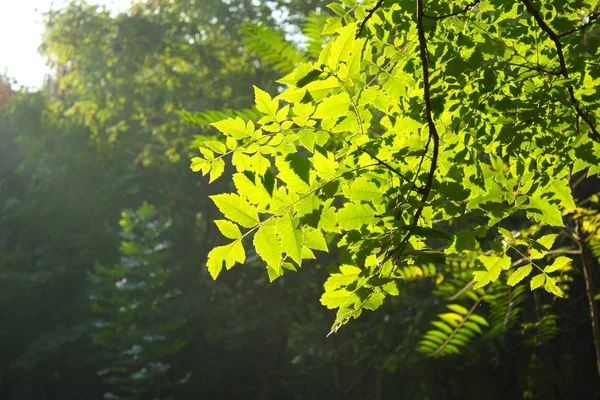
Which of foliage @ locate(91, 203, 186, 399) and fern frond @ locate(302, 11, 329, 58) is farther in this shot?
foliage @ locate(91, 203, 186, 399)

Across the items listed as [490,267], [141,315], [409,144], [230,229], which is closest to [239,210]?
[230,229]

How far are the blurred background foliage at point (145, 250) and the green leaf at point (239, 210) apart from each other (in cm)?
987

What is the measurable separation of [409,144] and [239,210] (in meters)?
0.43

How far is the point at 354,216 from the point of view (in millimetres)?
1309

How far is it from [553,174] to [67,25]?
1651cm

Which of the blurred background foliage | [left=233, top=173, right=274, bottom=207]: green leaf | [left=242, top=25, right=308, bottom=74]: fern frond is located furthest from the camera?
the blurred background foliage

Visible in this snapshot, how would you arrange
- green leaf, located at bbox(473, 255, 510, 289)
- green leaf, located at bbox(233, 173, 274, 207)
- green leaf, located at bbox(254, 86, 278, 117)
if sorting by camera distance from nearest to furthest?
1. green leaf, located at bbox(233, 173, 274, 207)
2. green leaf, located at bbox(254, 86, 278, 117)
3. green leaf, located at bbox(473, 255, 510, 289)

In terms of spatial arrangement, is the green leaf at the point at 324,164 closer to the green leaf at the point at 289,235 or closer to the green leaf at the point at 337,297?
the green leaf at the point at 289,235

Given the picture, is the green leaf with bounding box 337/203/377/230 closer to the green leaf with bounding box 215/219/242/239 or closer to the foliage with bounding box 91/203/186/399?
the green leaf with bounding box 215/219/242/239

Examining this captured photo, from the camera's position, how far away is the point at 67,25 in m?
16.1

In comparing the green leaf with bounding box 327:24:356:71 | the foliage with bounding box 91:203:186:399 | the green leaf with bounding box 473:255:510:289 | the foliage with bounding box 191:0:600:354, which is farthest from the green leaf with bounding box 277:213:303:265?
the foliage with bounding box 91:203:186:399

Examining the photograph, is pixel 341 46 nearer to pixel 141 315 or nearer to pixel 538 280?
pixel 538 280

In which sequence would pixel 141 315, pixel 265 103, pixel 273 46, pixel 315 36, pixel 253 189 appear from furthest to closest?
pixel 141 315
pixel 273 46
pixel 315 36
pixel 265 103
pixel 253 189

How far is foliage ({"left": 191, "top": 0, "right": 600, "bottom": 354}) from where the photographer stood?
4.11ft
